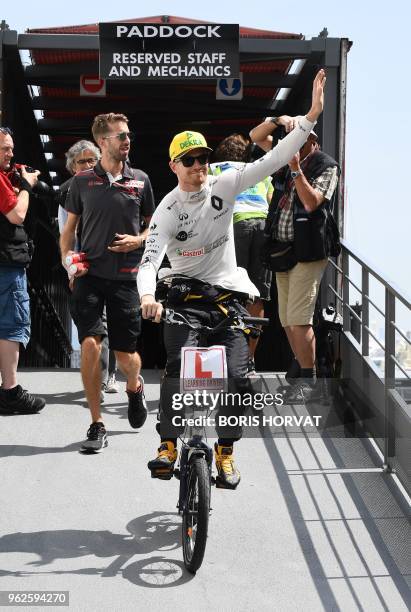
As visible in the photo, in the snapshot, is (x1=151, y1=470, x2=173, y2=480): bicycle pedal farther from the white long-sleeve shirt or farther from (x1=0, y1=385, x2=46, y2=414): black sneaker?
(x1=0, y1=385, x2=46, y2=414): black sneaker

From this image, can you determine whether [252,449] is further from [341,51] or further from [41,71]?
[41,71]

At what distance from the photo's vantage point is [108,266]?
6.88 metres

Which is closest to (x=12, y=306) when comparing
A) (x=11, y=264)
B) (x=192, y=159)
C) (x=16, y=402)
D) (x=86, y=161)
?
(x=11, y=264)

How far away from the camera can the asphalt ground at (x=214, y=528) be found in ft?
16.3

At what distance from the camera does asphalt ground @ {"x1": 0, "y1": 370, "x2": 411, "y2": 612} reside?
4961 mm

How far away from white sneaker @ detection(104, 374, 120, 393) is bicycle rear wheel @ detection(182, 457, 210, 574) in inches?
133

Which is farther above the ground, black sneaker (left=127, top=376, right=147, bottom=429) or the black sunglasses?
the black sunglasses

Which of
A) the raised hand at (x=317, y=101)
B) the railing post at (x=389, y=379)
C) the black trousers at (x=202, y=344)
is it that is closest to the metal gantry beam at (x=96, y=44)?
the railing post at (x=389, y=379)

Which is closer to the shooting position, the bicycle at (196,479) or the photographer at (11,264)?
the bicycle at (196,479)

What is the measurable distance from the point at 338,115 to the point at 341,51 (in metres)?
0.55

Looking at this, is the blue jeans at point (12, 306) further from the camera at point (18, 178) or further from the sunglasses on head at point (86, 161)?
the sunglasses on head at point (86, 161)

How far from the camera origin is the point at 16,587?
4.95m

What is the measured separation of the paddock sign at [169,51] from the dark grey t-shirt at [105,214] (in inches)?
105

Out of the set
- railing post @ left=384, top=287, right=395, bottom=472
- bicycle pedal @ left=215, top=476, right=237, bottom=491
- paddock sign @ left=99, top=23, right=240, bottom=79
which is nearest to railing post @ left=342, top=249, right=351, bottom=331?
railing post @ left=384, top=287, right=395, bottom=472
